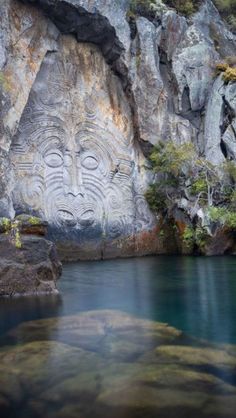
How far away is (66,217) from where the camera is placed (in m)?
25.3

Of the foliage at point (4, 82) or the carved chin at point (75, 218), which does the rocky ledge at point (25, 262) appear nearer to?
the foliage at point (4, 82)

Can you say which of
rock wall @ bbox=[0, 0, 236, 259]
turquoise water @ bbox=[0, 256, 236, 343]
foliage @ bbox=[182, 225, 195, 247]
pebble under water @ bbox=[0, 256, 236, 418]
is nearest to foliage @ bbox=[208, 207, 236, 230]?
foliage @ bbox=[182, 225, 195, 247]

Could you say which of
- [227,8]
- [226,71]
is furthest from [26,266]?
[227,8]

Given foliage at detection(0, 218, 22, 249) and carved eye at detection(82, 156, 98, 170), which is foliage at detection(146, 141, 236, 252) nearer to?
carved eye at detection(82, 156, 98, 170)

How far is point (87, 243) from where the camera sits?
25688 millimetres

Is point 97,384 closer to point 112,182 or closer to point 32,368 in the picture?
point 32,368

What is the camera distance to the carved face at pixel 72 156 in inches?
983

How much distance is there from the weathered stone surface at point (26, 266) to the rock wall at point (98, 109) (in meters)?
8.23

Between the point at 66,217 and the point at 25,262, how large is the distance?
11859mm

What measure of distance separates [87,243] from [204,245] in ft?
20.0

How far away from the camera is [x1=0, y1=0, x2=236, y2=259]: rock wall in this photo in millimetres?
24578

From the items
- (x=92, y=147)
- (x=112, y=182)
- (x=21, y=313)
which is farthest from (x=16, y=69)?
(x=21, y=313)

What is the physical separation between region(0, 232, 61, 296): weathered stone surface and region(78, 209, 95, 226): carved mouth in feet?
37.3

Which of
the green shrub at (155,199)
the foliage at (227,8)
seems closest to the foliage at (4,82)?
the green shrub at (155,199)
